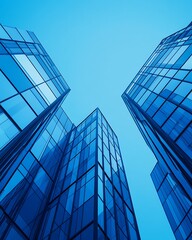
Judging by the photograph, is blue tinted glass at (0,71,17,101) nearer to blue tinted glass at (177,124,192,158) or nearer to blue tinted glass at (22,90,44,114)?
blue tinted glass at (22,90,44,114)

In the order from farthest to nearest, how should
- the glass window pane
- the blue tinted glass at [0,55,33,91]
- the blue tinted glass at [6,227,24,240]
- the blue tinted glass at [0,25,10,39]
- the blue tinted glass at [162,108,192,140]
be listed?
the glass window pane < the blue tinted glass at [0,25,10,39] < the blue tinted glass at [0,55,33,91] < the blue tinted glass at [162,108,192,140] < the blue tinted glass at [6,227,24,240]

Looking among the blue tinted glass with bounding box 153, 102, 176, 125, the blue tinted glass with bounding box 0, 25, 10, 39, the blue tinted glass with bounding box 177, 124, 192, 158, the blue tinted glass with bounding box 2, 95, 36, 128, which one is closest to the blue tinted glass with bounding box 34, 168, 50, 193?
the blue tinted glass with bounding box 2, 95, 36, 128

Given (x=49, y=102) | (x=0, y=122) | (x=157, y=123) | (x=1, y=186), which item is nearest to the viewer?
(x=1, y=186)

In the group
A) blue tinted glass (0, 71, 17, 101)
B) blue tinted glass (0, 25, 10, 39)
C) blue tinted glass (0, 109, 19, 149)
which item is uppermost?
blue tinted glass (0, 25, 10, 39)

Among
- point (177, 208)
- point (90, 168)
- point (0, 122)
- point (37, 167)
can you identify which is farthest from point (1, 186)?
point (177, 208)

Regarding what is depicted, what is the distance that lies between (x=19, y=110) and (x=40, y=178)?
5.61 m

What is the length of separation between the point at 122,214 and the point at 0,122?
1029 cm

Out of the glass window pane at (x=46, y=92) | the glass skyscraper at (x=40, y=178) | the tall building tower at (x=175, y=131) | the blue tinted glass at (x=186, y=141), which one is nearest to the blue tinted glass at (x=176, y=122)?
the tall building tower at (x=175, y=131)

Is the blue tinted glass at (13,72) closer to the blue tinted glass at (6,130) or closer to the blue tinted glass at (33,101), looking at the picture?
the blue tinted glass at (33,101)

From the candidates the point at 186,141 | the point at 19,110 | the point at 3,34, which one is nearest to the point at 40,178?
the point at 19,110

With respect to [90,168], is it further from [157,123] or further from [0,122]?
[0,122]

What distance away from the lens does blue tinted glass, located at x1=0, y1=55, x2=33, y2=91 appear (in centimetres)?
1517

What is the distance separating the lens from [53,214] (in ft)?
49.1

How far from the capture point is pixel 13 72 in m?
16.0
